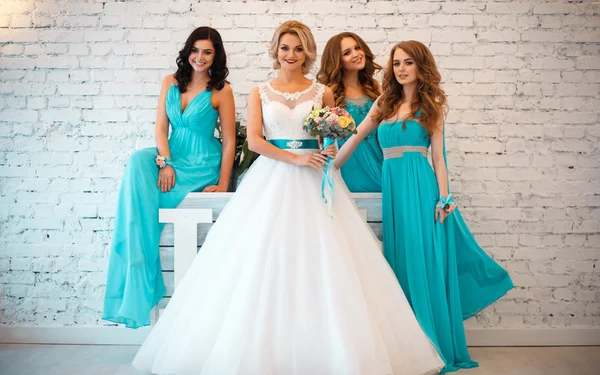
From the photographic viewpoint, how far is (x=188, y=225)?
3.34 metres

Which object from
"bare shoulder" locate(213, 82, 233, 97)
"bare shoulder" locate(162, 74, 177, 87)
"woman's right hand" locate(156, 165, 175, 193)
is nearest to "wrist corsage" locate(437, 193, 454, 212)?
"bare shoulder" locate(213, 82, 233, 97)

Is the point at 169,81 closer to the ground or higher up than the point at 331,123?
higher up

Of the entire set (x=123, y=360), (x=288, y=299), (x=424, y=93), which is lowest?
(x=123, y=360)

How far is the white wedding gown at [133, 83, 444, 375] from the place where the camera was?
8.27ft

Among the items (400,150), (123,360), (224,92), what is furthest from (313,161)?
(123,360)

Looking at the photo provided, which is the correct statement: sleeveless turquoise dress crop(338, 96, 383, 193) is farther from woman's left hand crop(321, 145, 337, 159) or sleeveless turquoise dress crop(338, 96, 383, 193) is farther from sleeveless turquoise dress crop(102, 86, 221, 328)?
sleeveless turquoise dress crop(102, 86, 221, 328)

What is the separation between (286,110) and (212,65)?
769mm

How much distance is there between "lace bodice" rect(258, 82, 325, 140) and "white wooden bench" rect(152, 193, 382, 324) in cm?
48

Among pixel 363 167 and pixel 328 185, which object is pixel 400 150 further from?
pixel 328 185

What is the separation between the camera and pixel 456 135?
13.0ft

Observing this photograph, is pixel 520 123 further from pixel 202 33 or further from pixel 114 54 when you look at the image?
pixel 114 54

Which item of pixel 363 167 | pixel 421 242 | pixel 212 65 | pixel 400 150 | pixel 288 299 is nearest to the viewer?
pixel 288 299

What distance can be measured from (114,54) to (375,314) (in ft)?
8.42

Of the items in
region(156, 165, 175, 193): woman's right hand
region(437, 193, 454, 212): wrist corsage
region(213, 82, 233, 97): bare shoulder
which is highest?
region(213, 82, 233, 97): bare shoulder
